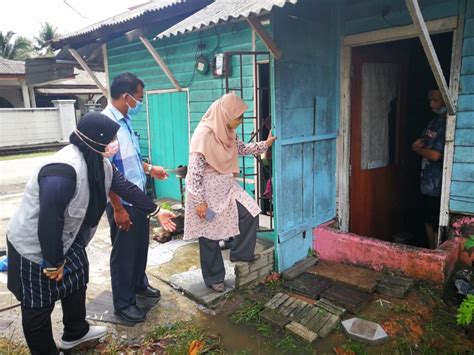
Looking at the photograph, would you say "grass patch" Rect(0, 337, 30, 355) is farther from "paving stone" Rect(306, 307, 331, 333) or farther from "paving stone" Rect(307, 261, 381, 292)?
"paving stone" Rect(307, 261, 381, 292)

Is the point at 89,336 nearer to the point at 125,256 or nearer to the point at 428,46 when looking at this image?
the point at 125,256

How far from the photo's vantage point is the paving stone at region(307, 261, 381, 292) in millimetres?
3486

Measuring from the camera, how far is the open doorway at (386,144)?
4141 mm

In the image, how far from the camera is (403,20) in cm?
350

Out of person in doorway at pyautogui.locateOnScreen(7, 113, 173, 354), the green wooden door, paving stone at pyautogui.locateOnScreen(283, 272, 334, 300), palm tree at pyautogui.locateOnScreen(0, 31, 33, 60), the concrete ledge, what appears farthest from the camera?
palm tree at pyautogui.locateOnScreen(0, 31, 33, 60)

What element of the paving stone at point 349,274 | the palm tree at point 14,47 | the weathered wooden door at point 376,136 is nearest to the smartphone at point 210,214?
the paving stone at point 349,274

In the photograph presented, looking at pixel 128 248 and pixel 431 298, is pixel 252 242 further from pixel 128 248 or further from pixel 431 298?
pixel 431 298

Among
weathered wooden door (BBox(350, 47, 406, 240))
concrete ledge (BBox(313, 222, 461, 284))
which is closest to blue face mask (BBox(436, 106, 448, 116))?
weathered wooden door (BBox(350, 47, 406, 240))

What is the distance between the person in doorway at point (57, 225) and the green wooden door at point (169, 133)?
3.82m

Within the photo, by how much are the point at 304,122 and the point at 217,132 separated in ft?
3.32

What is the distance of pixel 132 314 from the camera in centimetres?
312

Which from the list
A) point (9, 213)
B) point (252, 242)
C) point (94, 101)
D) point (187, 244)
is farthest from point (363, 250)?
point (94, 101)

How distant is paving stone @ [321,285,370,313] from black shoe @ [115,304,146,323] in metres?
1.61

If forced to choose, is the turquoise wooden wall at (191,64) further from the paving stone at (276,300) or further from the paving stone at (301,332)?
the paving stone at (301,332)
